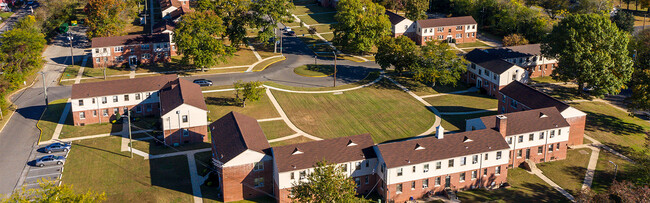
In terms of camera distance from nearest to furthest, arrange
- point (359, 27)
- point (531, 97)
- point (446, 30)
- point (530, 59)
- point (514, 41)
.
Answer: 1. point (531, 97)
2. point (530, 59)
3. point (359, 27)
4. point (514, 41)
5. point (446, 30)

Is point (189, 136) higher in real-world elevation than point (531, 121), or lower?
lower

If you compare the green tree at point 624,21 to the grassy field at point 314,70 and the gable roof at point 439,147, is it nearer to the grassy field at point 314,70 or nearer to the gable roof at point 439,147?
the grassy field at point 314,70

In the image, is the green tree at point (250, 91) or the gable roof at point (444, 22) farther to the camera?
the gable roof at point (444, 22)

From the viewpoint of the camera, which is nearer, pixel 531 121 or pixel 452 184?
pixel 452 184

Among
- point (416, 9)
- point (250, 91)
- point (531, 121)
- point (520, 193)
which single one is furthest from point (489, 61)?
point (416, 9)

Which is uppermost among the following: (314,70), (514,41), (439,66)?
(514,41)

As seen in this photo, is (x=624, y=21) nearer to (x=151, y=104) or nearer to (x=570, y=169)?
(x=570, y=169)

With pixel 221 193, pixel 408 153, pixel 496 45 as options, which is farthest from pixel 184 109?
pixel 496 45

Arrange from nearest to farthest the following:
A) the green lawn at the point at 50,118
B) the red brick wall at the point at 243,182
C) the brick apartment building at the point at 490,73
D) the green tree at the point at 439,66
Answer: the red brick wall at the point at 243,182, the green lawn at the point at 50,118, the brick apartment building at the point at 490,73, the green tree at the point at 439,66

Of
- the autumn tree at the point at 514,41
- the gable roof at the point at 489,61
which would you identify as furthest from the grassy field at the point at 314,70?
the autumn tree at the point at 514,41

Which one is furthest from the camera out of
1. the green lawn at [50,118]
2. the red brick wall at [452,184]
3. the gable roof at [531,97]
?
the green lawn at [50,118]
